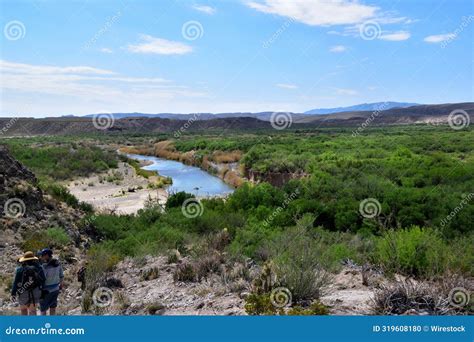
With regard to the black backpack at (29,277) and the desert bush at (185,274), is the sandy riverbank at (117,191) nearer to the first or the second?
the desert bush at (185,274)

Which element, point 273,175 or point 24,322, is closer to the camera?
point 24,322

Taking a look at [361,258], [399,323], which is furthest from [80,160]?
[399,323]

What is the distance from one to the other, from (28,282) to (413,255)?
23.4 ft

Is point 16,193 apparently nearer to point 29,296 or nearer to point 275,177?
point 29,296

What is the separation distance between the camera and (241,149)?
51.9m

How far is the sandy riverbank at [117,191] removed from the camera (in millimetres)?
26125

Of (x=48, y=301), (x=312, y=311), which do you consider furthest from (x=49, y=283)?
(x=312, y=311)

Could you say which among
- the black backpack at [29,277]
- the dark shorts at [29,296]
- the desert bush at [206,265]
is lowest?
the desert bush at [206,265]

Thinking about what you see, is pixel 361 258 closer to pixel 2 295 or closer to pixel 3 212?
pixel 2 295

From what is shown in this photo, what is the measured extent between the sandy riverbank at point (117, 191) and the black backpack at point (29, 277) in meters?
16.0

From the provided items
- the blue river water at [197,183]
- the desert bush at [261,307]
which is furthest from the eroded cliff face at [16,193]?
the blue river water at [197,183]

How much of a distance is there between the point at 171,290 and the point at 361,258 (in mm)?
4373

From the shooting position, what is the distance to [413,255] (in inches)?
352

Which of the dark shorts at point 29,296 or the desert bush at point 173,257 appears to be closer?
the dark shorts at point 29,296
